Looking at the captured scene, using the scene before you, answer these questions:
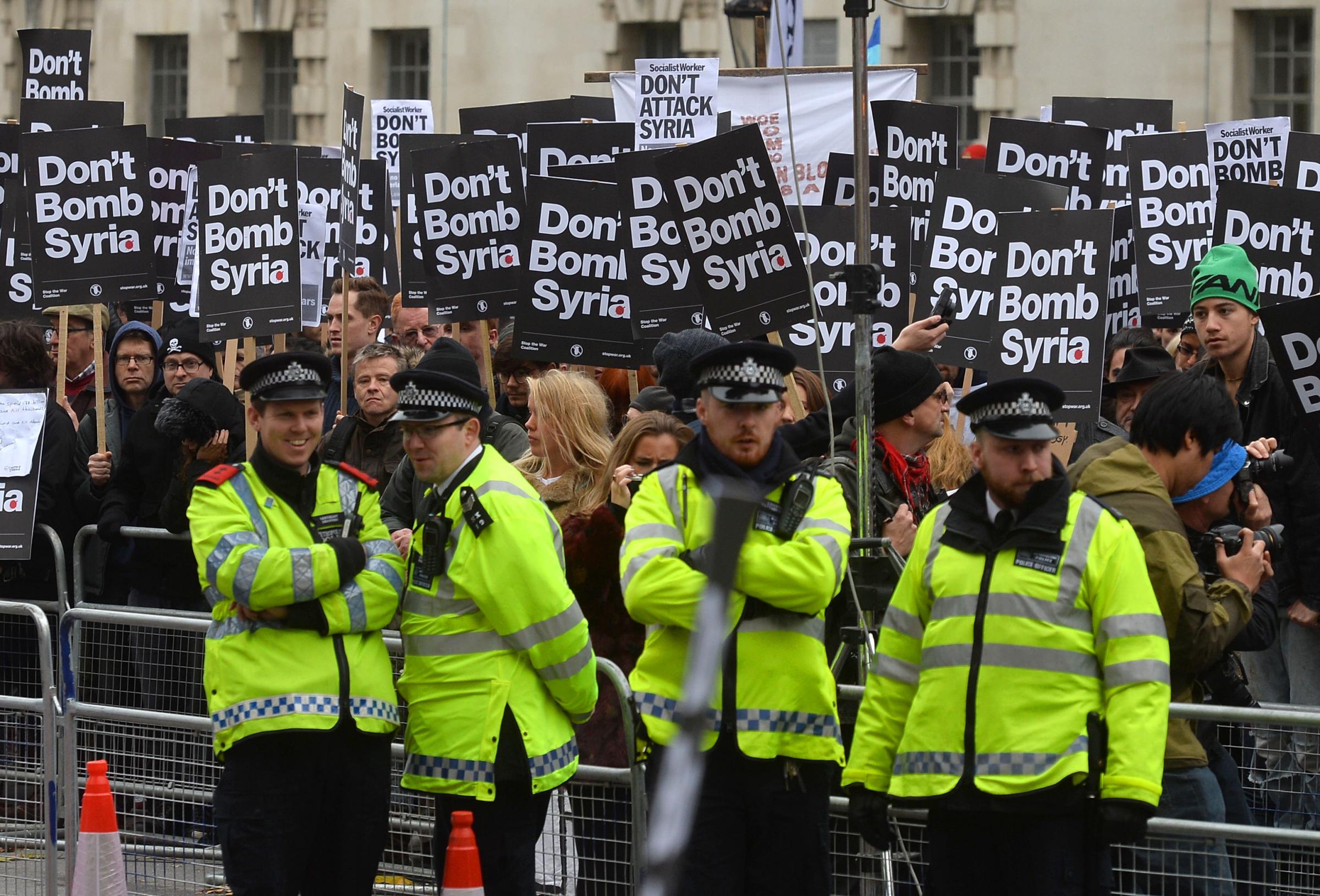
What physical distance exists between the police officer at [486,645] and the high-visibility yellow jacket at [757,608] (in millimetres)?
258

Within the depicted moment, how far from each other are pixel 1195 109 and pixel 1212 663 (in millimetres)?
20589

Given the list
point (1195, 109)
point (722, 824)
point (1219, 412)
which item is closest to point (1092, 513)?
point (1219, 412)

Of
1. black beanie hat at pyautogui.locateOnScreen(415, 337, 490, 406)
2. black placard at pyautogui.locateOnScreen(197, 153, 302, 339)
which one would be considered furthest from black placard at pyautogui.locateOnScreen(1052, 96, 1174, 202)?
black beanie hat at pyautogui.locateOnScreen(415, 337, 490, 406)

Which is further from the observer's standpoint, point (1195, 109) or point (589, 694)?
point (1195, 109)

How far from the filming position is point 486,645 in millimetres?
5477

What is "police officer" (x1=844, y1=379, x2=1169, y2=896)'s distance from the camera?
4.79m

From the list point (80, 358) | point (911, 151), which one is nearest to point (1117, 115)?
point (911, 151)

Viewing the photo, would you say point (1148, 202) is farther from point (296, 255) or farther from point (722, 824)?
point (722, 824)

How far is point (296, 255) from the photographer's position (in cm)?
977

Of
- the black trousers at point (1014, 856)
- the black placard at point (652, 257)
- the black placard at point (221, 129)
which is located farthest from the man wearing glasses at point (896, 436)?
the black placard at point (221, 129)

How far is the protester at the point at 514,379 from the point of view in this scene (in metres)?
9.09

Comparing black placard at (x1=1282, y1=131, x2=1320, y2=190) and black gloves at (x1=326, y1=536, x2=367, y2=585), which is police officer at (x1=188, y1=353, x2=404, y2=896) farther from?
black placard at (x1=1282, y1=131, x2=1320, y2=190)

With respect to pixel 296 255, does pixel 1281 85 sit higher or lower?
higher

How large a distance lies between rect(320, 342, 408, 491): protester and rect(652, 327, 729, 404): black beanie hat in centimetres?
134
